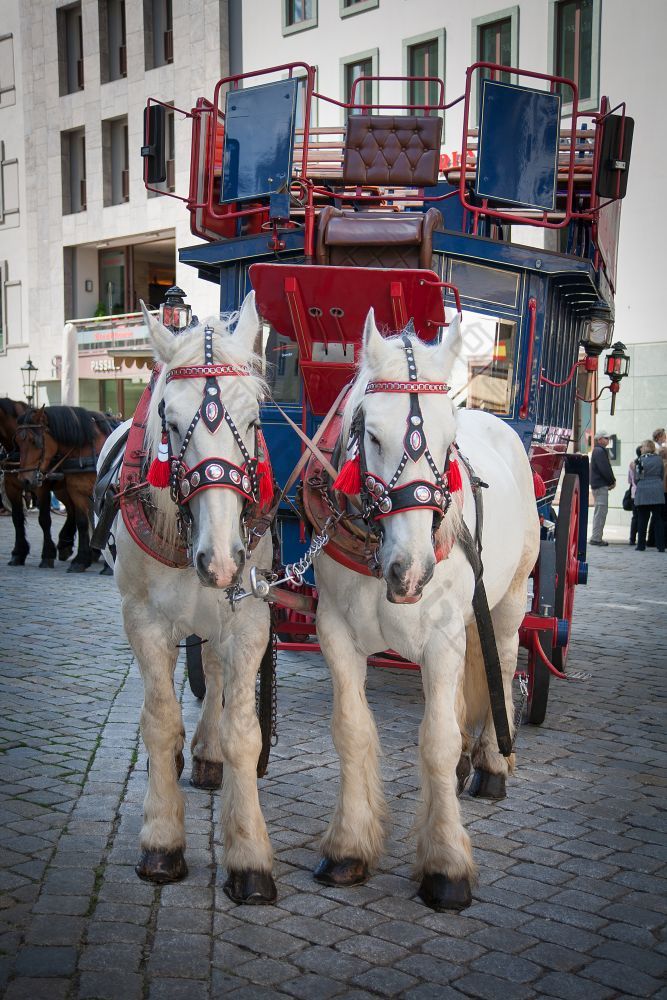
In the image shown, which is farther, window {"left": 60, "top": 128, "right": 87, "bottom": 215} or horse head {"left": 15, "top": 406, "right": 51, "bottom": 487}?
window {"left": 60, "top": 128, "right": 87, "bottom": 215}

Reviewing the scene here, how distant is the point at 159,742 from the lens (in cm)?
362

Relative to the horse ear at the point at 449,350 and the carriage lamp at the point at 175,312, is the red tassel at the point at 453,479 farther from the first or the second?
the carriage lamp at the point at 175,312

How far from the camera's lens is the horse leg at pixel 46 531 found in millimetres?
12176

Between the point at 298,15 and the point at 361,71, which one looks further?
the point at 298,15

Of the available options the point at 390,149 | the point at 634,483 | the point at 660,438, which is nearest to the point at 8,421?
the point at 390,149

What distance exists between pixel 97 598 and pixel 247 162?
5148mm

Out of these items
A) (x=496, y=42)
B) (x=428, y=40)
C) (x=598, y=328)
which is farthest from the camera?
(x=428, y=40)

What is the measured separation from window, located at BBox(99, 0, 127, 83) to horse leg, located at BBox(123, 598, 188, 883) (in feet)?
80.2

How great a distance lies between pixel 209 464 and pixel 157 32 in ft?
78.5

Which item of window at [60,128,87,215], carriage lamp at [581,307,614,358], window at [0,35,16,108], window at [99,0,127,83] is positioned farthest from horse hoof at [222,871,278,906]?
window at [0,35,16,108]

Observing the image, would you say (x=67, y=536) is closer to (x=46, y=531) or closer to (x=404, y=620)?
(x=46, y=531)

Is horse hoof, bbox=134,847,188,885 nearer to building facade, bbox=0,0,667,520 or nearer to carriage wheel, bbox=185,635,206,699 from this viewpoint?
carriage wheel, bbox=185,635,206,699

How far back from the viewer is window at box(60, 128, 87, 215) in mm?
26781

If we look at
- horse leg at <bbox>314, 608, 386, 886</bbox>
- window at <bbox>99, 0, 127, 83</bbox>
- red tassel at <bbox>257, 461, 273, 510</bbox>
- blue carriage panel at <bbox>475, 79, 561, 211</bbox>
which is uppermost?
window at <bbox>99, 0, 127, 83</bbox>
